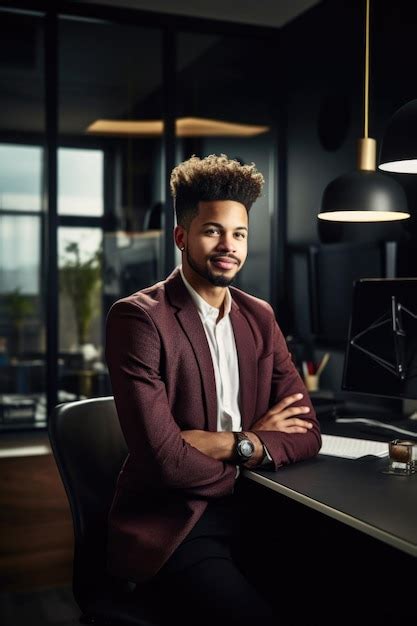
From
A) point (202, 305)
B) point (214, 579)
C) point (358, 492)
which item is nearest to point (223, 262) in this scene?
point (202, 305)

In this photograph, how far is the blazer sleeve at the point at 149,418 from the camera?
1.98 metres

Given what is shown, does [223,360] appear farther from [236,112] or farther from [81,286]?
[236,112]

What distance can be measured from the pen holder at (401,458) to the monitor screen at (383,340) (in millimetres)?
565

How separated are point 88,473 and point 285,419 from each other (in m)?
0.60

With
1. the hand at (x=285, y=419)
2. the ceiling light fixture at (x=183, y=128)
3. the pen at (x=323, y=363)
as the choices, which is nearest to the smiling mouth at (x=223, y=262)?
the hand at (x=285, y=419)

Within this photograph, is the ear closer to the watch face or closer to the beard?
the beard

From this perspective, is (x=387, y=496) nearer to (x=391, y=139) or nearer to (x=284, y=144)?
(x=391, y=139)

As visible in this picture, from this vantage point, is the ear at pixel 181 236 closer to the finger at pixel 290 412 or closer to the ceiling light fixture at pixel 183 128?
the finger at pixel 290 412

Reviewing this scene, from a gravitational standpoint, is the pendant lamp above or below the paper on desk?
above

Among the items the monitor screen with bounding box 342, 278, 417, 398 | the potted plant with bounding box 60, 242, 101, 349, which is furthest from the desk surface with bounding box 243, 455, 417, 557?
the potted plant with bounding box 60, 242, 101, 349

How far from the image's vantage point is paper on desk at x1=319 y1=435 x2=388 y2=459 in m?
2.33

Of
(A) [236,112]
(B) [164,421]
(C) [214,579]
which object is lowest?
(C) [214,579]

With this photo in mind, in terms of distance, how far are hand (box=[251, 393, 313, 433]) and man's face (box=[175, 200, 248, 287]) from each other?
415 millimetres

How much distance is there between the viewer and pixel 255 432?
7.04 feet
